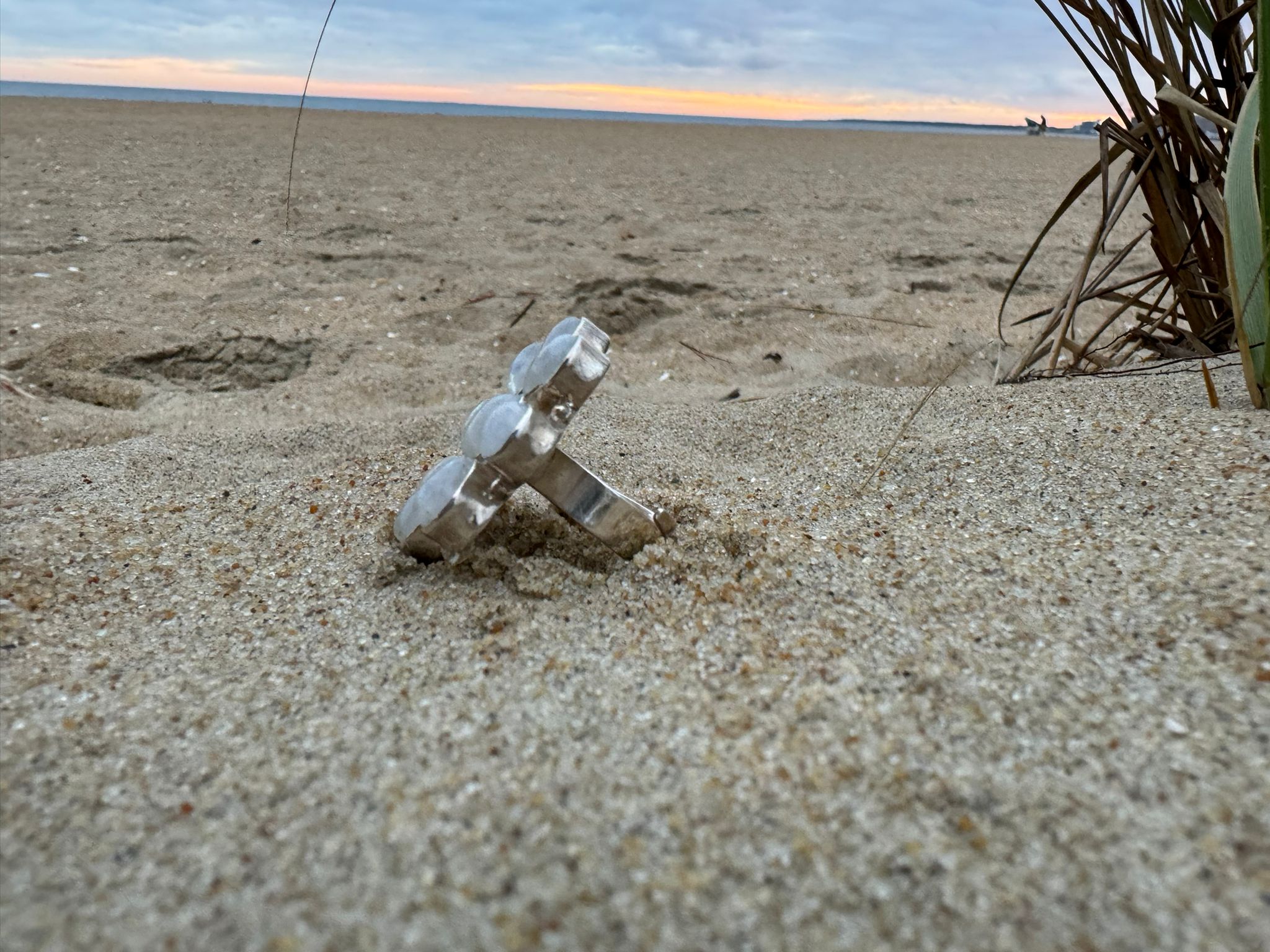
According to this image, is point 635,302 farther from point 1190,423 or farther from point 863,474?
point 1190,423

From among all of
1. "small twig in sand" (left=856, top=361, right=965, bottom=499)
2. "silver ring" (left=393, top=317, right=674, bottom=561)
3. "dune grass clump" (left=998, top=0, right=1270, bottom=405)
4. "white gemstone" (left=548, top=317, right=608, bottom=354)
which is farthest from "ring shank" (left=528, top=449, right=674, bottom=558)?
"dune grass clump" (left=998, top=0, right=1270, bottom=405)

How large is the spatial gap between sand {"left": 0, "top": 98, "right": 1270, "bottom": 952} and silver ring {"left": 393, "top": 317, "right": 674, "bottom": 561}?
97 millimetres

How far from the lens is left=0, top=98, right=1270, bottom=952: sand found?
0.70m

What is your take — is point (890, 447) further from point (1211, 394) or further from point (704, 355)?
point (704, 355)

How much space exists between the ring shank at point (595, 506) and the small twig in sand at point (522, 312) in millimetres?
2083

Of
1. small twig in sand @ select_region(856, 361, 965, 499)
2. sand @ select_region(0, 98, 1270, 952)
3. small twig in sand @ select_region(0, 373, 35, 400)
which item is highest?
small twig in sand @ select_region(856, 361, 965, 499)

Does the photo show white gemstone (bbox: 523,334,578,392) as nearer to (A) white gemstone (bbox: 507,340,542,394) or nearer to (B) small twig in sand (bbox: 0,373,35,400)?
(A) white gemstone (bbox: 507,340,542,394)

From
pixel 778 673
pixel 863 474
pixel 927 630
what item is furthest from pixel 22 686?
pixel 863 474

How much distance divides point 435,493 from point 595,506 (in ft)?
0.67

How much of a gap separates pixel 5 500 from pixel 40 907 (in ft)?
3.46

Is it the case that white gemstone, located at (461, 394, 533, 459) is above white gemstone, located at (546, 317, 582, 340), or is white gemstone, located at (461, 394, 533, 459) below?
below

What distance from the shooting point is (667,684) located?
0.96 m

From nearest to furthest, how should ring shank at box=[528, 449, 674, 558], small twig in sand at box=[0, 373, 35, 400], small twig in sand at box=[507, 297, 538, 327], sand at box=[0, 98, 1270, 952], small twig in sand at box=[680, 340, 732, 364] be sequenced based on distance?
sand at box=[0, 98, 1270, 952], ring shank at box=[528, 449, 674, 558], small twig in sand at box=[0, 373, 35, 400], small twig in sand at box=[680, 340, 732, 364], small twig in sand at box=[507, 297, 538, 327]

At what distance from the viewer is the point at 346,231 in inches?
162
